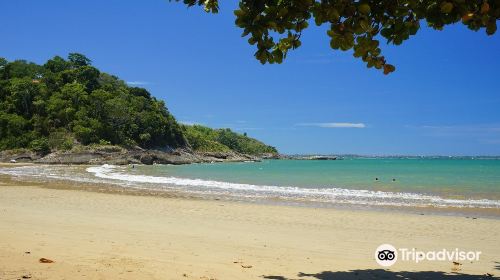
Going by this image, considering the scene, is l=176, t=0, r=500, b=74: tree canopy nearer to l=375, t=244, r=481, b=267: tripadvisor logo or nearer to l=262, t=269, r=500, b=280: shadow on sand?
l=262, t=269, r=500, b=280: shadow on sand

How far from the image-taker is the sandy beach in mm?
5910

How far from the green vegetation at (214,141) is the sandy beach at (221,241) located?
110509 millimetres

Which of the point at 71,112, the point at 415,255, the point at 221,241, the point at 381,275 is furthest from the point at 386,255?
the point at 71,112

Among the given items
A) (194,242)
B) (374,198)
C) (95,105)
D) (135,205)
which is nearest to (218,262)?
(194,242)

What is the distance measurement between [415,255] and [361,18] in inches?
232

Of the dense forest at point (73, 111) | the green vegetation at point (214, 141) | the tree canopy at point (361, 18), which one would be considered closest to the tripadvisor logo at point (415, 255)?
the tree canopy at point (361, 18)

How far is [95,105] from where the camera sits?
90188mm

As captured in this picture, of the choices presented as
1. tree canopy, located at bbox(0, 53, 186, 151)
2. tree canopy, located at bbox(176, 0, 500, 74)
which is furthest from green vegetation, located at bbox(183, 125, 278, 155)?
tree canopy, located at bbox(176, 0, 500, 74)

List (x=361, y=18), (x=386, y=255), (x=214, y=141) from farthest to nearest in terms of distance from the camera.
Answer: (x=214, y=141) → (x=386, y=255) → (x=361, y=18)

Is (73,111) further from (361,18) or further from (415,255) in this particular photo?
(361,18)

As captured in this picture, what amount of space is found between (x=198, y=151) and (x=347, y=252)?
4444 inches

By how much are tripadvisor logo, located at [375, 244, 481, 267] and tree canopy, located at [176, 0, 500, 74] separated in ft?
15.1

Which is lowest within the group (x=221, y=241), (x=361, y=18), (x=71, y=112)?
(x=221, y=241)

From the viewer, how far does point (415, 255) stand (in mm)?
7871
